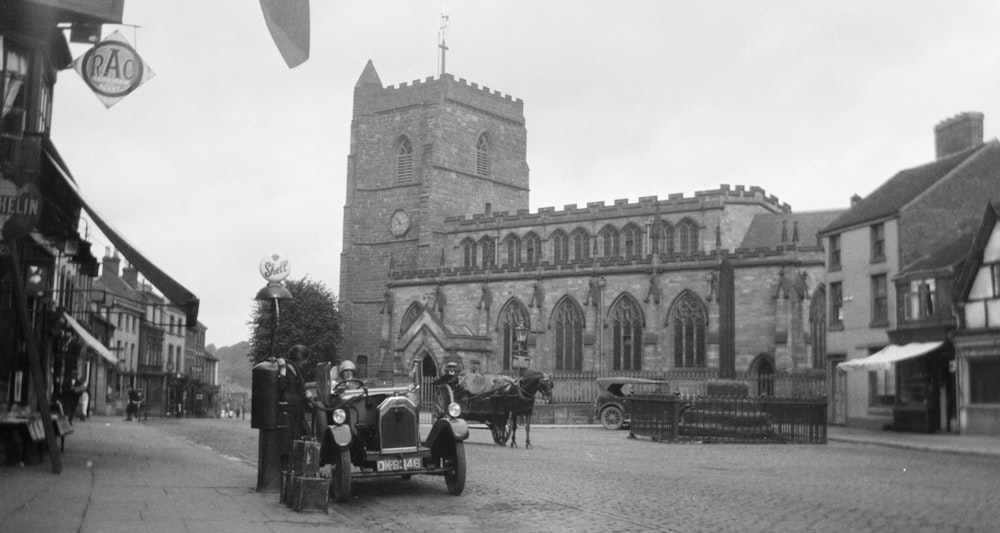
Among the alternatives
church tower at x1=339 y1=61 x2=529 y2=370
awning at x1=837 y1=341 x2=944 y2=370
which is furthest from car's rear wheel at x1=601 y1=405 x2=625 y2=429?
church tower at x1=339 y1=61 x2=529 y2=370

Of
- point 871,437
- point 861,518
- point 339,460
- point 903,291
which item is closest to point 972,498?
point 861,518

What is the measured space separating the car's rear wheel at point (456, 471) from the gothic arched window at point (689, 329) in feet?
148

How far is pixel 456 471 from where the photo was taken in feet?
41.9

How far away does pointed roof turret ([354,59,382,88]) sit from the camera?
79562 mm

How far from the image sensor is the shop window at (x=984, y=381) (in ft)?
99.6

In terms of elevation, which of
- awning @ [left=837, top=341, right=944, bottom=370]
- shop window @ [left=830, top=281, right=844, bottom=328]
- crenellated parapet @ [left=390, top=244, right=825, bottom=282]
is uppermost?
crenellated parapet @ [left=390, top=244, right=825, bottom=282]

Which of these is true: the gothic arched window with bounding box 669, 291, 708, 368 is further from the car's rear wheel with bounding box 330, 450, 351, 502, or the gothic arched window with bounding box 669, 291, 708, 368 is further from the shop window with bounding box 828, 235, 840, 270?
the car's rear wheel with bounding box 330, 450, 351, 502

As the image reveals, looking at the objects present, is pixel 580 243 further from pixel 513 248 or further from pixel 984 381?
pixel 984 381

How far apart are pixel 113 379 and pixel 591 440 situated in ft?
155

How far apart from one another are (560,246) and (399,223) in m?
13.5

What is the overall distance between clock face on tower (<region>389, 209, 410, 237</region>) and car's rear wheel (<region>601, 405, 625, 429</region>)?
41256mm

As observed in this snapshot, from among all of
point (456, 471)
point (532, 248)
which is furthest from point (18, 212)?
point (532, 248)

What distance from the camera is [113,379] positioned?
2618 inches

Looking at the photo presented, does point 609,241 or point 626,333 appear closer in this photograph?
point 626,333
